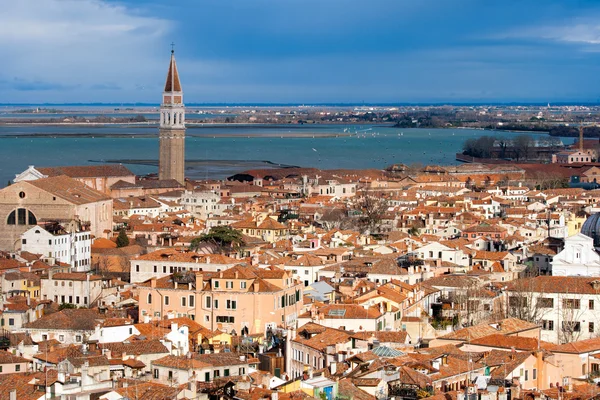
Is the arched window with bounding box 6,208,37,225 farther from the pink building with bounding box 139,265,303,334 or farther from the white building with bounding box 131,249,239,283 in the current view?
the pink building with bounding box 139,265,303,334

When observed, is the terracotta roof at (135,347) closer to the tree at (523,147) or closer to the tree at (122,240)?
the tree at (122,240)

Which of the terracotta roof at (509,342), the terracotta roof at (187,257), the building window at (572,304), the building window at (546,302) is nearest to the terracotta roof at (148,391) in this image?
the terracotta roof at (509,342)

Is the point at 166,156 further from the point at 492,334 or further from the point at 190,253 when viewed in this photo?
the point at 492,334

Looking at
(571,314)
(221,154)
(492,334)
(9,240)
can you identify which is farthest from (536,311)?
(221,154)

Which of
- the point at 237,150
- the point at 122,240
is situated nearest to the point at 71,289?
the point at 122,240

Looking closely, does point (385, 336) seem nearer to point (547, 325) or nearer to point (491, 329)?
point (491, 329)

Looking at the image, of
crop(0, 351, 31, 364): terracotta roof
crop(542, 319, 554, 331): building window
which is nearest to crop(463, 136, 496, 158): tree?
crop(542, 319, 554, 331): building window
